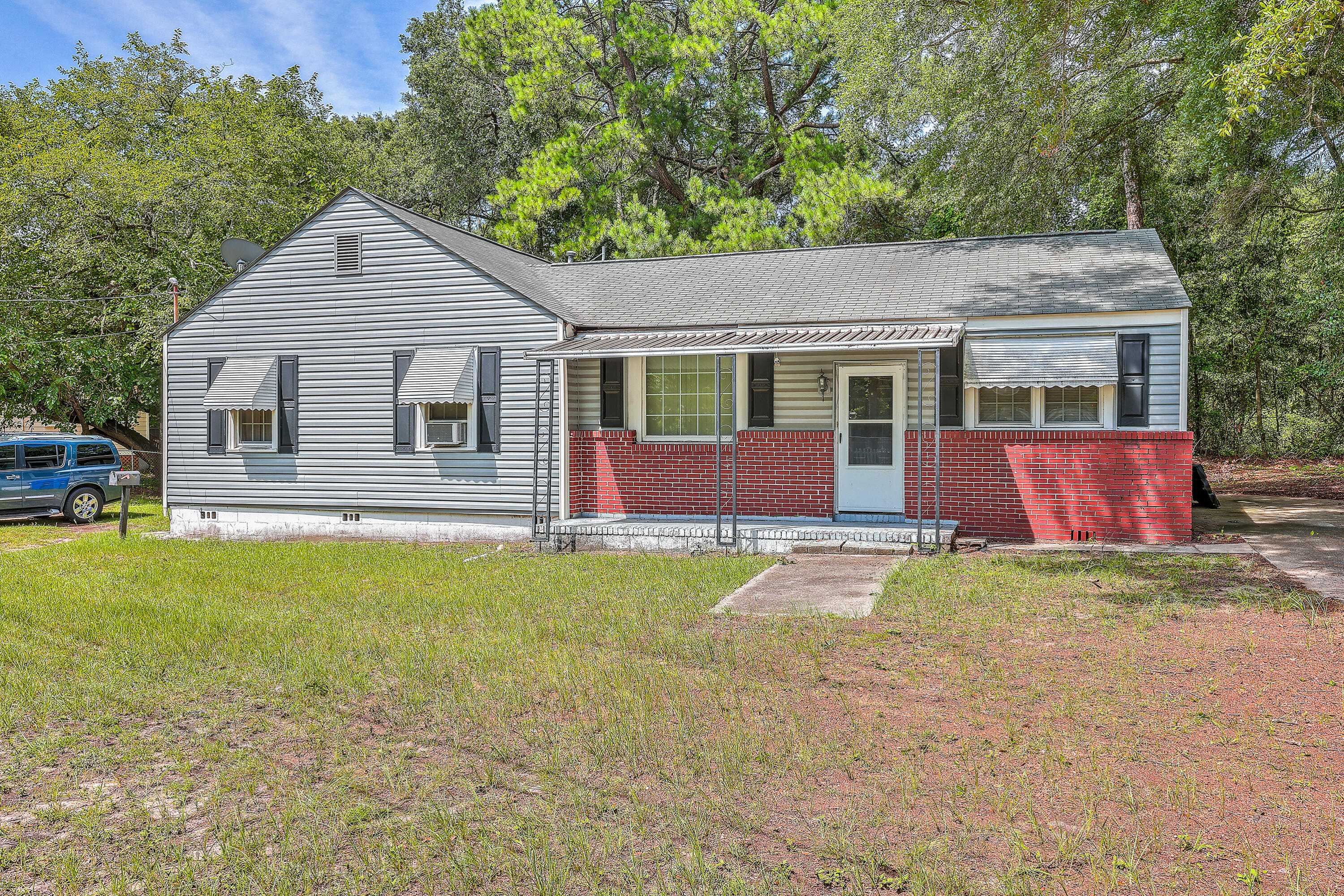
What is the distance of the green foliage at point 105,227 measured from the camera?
20.0 meters

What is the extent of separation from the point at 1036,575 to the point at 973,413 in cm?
302

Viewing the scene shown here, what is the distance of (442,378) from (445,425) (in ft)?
2.35

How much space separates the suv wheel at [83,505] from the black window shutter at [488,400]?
10111 mm

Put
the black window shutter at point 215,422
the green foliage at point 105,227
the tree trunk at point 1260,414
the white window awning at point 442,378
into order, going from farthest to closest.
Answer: the tree trunk at point 1260,414
the green foliage at point 105,227
the black window shutter at point 215,422
the white window awning at point 442,378

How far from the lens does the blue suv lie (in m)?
16.4

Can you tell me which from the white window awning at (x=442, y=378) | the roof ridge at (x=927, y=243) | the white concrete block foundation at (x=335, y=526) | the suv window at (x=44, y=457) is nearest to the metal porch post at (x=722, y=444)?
the white concrete block foundation at (x=335, y=526)

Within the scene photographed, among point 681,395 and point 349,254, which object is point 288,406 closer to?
point 349,254

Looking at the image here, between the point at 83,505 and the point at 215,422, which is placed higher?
the point at 215,422

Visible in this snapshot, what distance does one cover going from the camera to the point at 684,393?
12.5 meters

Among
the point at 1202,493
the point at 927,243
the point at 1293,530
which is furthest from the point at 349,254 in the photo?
the point at 1202,493

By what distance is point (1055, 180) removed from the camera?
1703cm

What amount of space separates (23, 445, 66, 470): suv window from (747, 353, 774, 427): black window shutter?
46.1 ft

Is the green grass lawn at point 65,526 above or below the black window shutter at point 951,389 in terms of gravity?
below

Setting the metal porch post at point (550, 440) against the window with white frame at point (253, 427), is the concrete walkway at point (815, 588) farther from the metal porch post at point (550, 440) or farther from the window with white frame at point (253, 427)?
the window with white frame at point (253, 427)
